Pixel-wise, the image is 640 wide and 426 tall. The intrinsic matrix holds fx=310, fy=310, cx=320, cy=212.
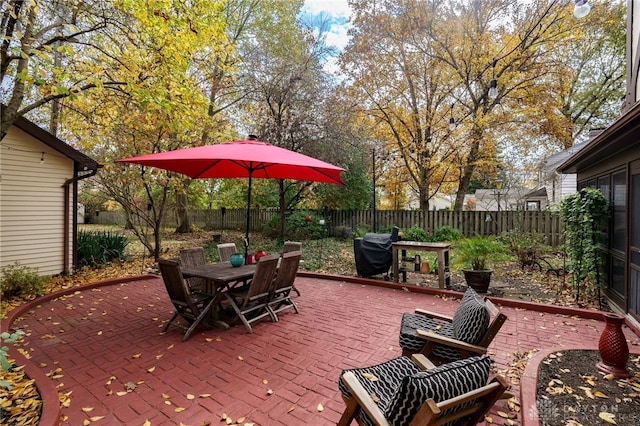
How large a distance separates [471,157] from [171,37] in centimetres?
1133

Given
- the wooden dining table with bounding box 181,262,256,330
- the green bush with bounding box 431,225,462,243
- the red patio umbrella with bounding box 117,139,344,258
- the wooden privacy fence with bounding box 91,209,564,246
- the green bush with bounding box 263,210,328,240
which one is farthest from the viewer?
the green bush with bounding box 263,210,328,240

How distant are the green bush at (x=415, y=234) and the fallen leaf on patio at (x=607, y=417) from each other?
8.95 meters

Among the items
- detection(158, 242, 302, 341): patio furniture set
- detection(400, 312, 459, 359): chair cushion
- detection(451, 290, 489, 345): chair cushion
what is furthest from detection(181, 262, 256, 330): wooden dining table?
detection(451, 290, 489, 345): chair cushion

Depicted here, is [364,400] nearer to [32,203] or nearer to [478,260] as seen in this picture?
[478,260]

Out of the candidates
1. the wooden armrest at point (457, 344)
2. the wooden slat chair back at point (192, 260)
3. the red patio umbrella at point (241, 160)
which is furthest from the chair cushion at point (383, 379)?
the wooden slat chair back at point (192, 260)

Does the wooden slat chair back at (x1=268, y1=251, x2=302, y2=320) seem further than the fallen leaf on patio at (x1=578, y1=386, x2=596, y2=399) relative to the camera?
Yes

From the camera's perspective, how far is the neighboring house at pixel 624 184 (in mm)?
3815

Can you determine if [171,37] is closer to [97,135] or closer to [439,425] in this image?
[97,135]

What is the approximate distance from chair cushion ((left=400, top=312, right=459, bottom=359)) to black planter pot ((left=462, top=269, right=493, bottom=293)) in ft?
8.78

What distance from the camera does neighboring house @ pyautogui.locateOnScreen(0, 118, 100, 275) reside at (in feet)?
19.5

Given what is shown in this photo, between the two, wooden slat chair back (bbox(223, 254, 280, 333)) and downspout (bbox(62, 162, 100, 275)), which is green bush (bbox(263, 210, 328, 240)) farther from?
wooden slat chair back (bbox(223, 254, 280, 333))

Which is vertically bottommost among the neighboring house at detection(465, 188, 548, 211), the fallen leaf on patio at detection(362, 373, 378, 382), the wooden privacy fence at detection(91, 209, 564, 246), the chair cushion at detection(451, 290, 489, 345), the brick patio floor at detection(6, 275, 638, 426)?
the brick patio floor at detection(6, 275, 638, 426)

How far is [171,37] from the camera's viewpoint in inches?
217

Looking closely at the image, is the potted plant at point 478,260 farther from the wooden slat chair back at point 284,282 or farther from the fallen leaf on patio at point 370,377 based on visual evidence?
the fallen leaf on patio at point 370,377
